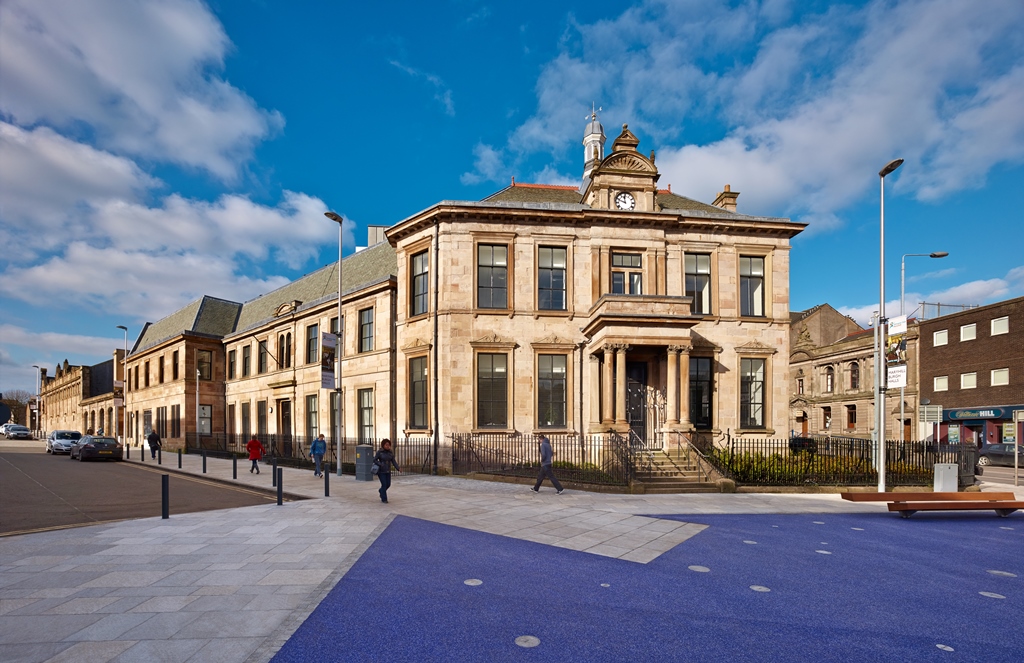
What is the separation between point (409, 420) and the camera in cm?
2466

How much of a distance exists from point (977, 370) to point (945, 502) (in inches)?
1414

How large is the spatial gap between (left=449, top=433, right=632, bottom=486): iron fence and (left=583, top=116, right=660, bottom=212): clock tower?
10219 mm

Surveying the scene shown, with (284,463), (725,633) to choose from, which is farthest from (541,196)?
(725,633)

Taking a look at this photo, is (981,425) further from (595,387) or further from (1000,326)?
(595,387)

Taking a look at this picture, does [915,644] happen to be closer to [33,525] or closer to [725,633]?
[725,633]

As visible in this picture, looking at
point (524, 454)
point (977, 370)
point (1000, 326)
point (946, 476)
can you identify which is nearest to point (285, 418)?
point (524, 454)

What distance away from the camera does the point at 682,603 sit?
21.9ft

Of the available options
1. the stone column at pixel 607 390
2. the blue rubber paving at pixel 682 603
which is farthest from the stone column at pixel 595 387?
the blue rubber paving at pixel 682 603

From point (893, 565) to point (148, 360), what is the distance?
55334 mm

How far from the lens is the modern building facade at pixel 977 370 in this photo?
36.6 m

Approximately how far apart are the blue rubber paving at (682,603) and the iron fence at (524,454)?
856 centimetres

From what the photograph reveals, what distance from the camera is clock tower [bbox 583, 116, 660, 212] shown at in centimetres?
2369

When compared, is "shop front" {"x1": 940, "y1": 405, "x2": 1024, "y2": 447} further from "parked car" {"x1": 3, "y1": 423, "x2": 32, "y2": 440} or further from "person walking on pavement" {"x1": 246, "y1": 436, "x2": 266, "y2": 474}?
"parked car" {"x1": 3, "y1": 423, "x2": 32, "y2": 440}

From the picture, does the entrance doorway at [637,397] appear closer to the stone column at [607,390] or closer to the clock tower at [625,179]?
the stone column at [607,390]
